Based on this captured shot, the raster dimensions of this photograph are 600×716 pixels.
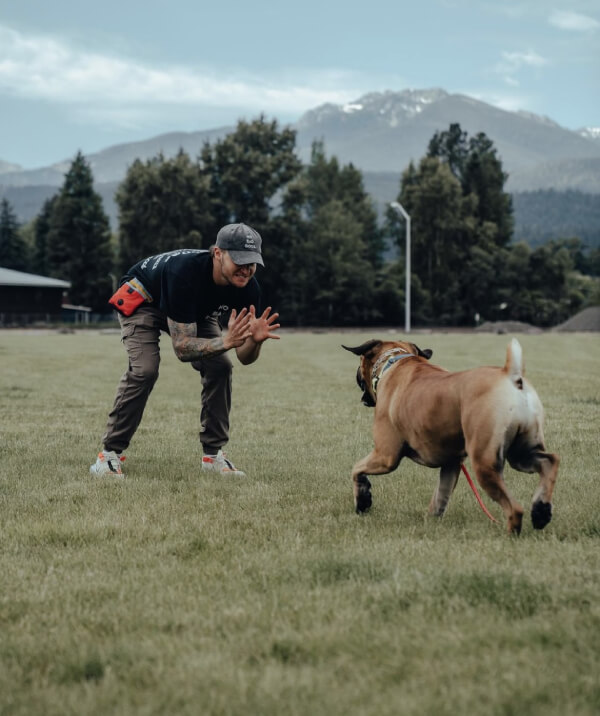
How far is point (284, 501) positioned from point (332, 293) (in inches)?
2510

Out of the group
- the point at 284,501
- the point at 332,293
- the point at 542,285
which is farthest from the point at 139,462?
the point at 542,285

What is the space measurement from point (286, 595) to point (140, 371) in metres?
3.70

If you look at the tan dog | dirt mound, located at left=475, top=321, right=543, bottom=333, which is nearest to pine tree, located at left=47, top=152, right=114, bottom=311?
dirt mound, located at left=475, top=321, right=543, bottom=333

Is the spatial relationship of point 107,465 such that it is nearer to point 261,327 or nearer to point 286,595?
point 261,327

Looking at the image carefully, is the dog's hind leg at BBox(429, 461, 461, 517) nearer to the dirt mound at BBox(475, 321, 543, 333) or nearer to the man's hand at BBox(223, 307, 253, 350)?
the man's hand at BBox(223, 307, 253, 350)

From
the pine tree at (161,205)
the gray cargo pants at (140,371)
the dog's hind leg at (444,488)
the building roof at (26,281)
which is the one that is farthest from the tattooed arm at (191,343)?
the building roof at (26,281)

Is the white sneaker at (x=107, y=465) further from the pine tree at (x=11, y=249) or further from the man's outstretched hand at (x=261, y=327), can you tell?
the pine tree at (x=11, y=249)

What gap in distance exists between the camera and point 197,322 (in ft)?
23.7

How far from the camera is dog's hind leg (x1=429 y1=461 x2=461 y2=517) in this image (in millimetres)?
5320

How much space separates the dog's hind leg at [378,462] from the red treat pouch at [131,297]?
2.63 metres

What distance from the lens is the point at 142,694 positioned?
109 inches

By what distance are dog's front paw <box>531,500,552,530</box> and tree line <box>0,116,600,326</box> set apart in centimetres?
6138

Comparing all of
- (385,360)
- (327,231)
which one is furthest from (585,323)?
(385,360)

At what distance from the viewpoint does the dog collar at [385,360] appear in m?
5.59
